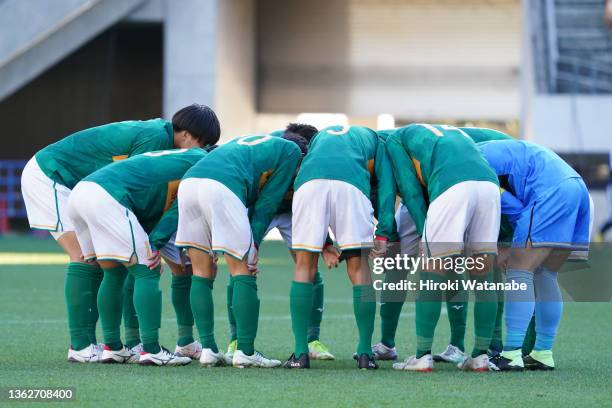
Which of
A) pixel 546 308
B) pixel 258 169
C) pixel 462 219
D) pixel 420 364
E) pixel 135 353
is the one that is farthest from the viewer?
pixel 135 353

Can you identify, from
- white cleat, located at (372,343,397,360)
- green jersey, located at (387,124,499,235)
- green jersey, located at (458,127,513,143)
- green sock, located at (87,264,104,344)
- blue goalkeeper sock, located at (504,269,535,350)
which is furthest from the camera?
green jersey, located at (458,127,513,143)

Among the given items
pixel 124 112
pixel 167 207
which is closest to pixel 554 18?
pixel 124 112

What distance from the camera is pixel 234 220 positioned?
278 inches

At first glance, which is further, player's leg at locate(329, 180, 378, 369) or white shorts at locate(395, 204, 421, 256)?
white shorts at locate(395, 204, 421, 256)

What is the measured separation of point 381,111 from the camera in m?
30.8

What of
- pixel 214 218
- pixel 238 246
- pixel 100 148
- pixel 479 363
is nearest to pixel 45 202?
pixel 100 148

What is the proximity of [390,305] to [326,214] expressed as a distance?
39.6 inches

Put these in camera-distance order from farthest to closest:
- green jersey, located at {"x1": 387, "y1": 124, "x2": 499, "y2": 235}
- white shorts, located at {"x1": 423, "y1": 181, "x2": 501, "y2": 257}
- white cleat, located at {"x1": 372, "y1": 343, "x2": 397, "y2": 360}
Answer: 1. white cleat, located at {"x1": 372, "y1": 343, "x2": 397, "y2": 360}
2. green jersey, located at {"x1": 387, "y1": 124, "x2": 499, "y2": 235}
3. white shorts, located at {"x1": 423, "y1": 181, "x2": 501, "y2": 257}

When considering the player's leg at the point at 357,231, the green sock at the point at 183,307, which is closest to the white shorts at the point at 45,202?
the green sock at the point at 183,307

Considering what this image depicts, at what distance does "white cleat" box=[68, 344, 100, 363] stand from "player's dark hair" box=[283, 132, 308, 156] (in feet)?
5.89

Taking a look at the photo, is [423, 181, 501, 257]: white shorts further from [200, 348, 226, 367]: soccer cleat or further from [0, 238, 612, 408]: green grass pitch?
[200, 348, 226, 367]: soccer cleat

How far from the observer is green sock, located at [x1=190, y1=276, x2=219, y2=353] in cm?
714

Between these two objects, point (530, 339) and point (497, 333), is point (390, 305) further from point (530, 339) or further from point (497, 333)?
point (530, 339)

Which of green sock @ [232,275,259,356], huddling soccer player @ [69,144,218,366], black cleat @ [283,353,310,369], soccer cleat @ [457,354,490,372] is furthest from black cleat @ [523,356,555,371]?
huddling soccer player @ [69,144,218,366]
